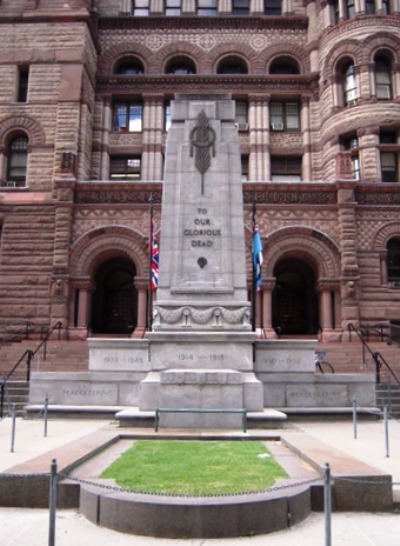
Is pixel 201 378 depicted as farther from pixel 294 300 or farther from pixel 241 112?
pixel 241 112

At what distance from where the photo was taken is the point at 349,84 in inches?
1313

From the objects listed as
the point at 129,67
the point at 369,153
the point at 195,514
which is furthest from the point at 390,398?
the point at 129,67

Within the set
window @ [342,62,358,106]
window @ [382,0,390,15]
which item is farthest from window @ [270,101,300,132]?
window @ [382,0,390,15]

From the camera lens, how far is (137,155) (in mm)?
35812

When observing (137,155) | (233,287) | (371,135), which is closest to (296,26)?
(371,135)

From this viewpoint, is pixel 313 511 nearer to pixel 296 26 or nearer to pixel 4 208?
pixel 4 208

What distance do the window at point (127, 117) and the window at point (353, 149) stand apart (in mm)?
12658

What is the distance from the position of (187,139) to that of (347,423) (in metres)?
8.26

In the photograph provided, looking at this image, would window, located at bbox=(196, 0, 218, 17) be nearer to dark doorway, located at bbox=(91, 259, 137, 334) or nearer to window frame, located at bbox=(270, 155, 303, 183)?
window frame, located at bbox=(270, 155, 303, 183)

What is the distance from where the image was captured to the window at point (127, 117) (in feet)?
119

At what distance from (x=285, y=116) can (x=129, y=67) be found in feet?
35.7

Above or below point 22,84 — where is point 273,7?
above

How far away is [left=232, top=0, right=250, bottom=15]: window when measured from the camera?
3834 centimetres

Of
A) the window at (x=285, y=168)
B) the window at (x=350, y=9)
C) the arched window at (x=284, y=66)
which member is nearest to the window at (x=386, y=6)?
the window at (x=350, y=9)
